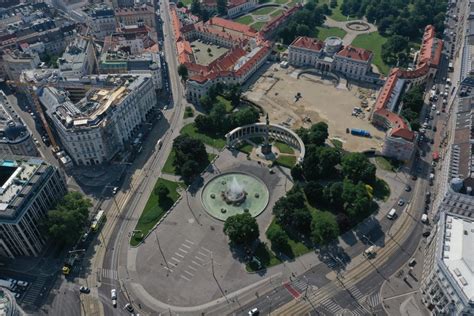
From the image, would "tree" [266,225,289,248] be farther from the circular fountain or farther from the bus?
the bus

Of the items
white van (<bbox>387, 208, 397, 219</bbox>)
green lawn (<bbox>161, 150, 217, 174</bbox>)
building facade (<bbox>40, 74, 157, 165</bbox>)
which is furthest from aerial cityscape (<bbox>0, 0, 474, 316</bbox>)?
white van (<bbox>387, 208, 397, 219</bbox>)

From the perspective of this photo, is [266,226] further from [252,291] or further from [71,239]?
[71,239]

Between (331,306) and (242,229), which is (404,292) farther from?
(242,229)

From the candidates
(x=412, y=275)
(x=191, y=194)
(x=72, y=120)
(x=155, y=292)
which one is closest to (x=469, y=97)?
(x=412, y=275)

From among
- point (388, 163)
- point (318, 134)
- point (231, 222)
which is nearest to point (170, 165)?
point (231, 222)

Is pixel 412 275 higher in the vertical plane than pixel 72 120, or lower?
lower
